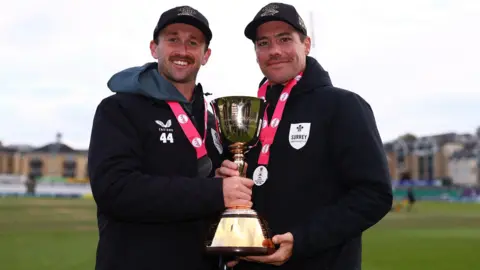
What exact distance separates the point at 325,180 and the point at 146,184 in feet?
3.45

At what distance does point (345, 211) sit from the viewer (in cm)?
315

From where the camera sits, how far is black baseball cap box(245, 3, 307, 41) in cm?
346

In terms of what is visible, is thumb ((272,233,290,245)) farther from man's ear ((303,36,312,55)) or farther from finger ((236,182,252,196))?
man's ear ((303,36,312,55))

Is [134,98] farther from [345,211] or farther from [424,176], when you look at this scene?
[424,176]

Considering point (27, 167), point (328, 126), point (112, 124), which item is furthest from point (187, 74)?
point (27, 167)

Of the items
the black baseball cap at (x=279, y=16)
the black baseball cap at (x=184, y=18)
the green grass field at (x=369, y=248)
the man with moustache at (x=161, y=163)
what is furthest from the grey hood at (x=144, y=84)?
the green grass field at (x=369, y=248)

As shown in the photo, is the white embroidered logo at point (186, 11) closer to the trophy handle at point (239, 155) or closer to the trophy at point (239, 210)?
the trophy at point (239, 210)

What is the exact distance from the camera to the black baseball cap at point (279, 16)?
3.46 m

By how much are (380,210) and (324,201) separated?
0.33m

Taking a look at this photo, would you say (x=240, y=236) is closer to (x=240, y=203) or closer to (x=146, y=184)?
(x=240, y=203)

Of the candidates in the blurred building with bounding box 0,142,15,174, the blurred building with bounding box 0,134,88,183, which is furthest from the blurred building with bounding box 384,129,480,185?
the blurred building with bounding box 0,142,15,174

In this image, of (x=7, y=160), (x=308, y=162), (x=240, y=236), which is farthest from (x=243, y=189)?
(x=7, y=160)

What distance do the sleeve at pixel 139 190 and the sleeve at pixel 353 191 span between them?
1.79 ft

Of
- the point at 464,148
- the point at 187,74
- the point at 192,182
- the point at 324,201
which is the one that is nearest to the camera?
the point at 192,182
